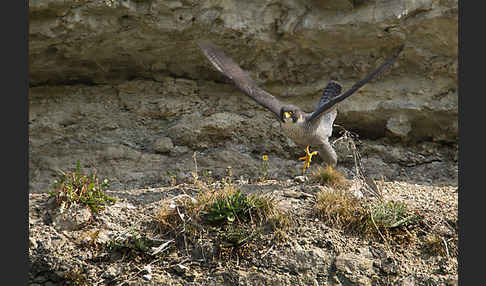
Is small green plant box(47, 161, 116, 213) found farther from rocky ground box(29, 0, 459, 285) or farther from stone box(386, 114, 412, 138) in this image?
stone box(386, 114, 412, 138)

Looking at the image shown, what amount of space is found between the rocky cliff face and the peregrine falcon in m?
0.70

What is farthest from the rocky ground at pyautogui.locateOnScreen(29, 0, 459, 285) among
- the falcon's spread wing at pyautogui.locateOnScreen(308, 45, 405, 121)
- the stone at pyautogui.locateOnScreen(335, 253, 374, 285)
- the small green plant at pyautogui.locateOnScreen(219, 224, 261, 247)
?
the stone at pyautogui.locateOnScreen(335, 253, 374, 285)

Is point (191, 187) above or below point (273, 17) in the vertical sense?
below

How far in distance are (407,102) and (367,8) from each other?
126 cm

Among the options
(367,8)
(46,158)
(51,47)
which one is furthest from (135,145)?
(367,8)

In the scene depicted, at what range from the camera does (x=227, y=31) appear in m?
7.12

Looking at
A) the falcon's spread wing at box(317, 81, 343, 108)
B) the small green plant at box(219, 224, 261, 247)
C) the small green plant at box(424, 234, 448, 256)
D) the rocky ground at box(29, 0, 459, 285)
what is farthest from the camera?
the rocky ground at box(29, 0, 459, 285)

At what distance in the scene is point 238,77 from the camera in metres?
6.54

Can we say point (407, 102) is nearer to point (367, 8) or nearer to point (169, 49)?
point (367, 8)

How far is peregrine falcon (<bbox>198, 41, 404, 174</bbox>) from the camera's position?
235 inches

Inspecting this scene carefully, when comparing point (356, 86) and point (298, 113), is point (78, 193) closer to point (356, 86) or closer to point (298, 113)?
point (298, 113)

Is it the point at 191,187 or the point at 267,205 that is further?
the point at 191,187

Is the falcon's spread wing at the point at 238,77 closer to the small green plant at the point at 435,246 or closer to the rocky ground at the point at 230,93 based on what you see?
the rocky ground at the point at 230,93

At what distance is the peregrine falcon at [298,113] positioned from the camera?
235 inches
